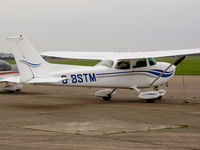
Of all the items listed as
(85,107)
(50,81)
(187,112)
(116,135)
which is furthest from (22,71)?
(116,135)

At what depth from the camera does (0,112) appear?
14305 mm

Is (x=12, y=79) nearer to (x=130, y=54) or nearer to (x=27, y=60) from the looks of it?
(x=27, y=60)

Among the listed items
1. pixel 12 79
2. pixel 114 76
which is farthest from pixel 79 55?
pixel 12 79

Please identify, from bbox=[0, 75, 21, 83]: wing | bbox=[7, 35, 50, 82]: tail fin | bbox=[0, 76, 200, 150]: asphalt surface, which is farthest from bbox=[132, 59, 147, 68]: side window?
bbox=[0, 75, 21, 83]: wing

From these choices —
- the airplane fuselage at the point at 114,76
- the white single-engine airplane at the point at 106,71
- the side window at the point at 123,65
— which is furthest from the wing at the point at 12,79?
the side window at the point at 123,65

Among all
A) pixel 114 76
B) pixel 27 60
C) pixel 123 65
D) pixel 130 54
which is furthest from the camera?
pixel 130 54

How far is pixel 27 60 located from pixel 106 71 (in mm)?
2900

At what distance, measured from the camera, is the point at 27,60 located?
1623 centimetres

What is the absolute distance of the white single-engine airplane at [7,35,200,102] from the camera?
16.1m

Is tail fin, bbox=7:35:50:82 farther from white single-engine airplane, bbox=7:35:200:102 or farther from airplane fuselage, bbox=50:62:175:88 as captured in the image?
airplane fuselage, bbox=50:62:175:88

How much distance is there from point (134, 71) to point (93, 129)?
6886 mm

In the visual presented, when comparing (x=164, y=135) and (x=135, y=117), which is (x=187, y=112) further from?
(x=164, y=135)

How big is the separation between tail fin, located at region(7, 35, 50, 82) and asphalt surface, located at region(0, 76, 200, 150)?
122cm

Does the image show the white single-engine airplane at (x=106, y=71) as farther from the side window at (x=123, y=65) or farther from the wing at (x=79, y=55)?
the wing at (x=79, y=55)
